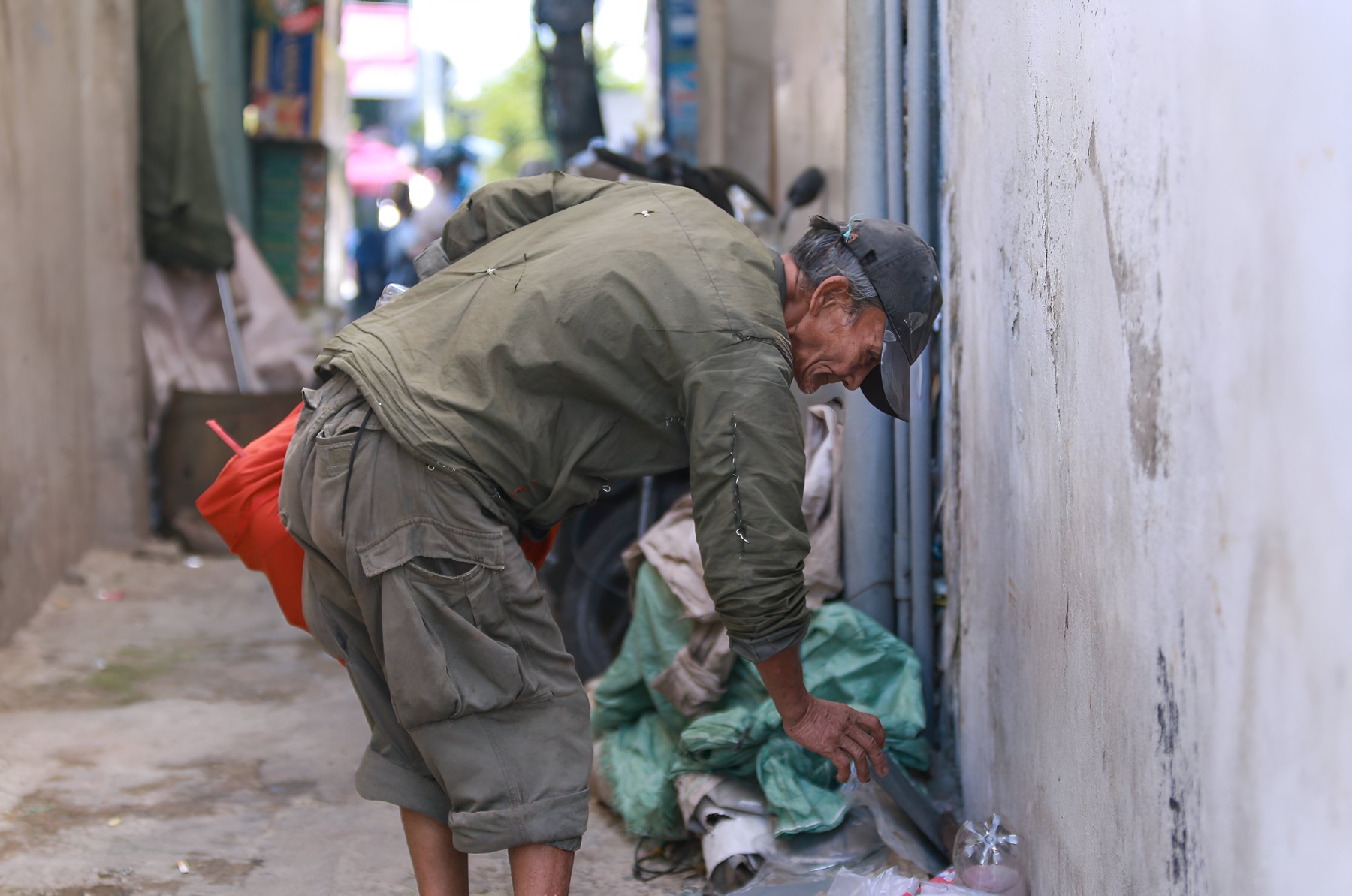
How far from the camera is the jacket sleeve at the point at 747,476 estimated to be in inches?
69.1

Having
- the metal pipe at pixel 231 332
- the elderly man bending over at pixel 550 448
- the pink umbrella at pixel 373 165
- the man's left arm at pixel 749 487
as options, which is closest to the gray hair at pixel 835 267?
the elderly man bending over at pixel 550 448

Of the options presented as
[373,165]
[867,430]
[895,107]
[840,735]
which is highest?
[373,165]

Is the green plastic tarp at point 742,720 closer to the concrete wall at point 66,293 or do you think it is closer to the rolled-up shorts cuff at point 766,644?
the rolled-up shorts cuff at point 766,644

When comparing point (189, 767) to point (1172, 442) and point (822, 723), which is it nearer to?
point (822, 723)

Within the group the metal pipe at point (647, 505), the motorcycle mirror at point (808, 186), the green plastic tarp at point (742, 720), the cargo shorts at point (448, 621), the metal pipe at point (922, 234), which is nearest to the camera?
the cargo shorts at point (448, 621)

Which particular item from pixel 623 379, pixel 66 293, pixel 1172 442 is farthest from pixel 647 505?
pixel 66 293

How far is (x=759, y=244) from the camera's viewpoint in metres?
1.98

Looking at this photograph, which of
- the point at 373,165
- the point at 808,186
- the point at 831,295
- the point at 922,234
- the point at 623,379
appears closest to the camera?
the point at 623,379

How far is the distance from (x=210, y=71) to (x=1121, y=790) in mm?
7736

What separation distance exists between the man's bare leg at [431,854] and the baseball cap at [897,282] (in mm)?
1071

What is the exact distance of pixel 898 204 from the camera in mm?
3068

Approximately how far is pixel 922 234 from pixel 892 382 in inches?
43.9

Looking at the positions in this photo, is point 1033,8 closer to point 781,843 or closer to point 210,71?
point 781,843

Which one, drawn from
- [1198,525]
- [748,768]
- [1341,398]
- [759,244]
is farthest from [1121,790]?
[748,768]
